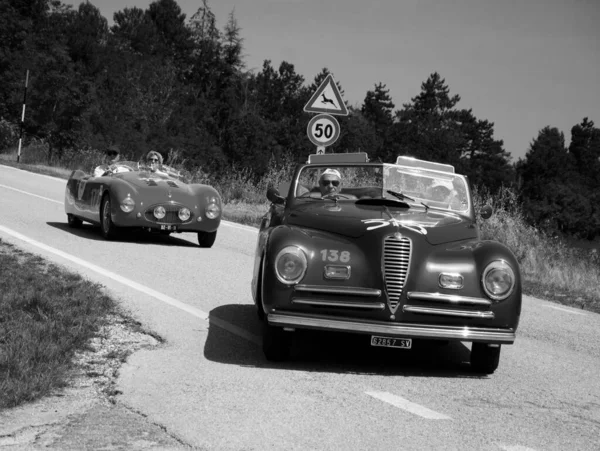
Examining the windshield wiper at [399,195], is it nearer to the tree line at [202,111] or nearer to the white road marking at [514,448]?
the white road marking at [514,448]

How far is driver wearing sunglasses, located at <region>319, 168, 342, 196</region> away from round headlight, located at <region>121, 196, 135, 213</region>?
18.0 feet

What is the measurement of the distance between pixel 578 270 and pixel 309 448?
1319 centimetres

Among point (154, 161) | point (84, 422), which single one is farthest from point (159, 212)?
point (84, 422)

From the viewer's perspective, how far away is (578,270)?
16.8 metres

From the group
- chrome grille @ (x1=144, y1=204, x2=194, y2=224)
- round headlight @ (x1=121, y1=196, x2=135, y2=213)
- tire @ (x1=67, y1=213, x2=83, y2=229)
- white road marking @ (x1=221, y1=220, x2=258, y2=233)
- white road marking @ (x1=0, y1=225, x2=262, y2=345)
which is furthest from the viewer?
white road marking @ (x1=221, y1=220, x2=258, y2=233)

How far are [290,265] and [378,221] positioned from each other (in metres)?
0.75

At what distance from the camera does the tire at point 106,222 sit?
43.7 ft

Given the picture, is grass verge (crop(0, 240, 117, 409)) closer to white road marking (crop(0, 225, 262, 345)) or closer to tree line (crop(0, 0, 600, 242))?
white road marking (crop(0, 225, 262, 345))

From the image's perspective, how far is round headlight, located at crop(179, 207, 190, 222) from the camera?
43.8 feet

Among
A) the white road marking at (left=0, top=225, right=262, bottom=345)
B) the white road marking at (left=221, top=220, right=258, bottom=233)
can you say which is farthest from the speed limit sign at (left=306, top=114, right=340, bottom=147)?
the white road marking at (left=0, top=225, right=262, bottom=345)

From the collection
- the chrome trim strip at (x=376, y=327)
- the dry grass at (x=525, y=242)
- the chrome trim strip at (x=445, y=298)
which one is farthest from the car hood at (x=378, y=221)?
the dry grass at (x=525, y=242)

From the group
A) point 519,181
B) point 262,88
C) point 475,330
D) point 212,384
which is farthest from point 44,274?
point 519,181

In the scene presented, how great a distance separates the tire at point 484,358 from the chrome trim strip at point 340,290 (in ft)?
2.88

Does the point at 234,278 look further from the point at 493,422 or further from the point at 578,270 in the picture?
the point at 578,270
